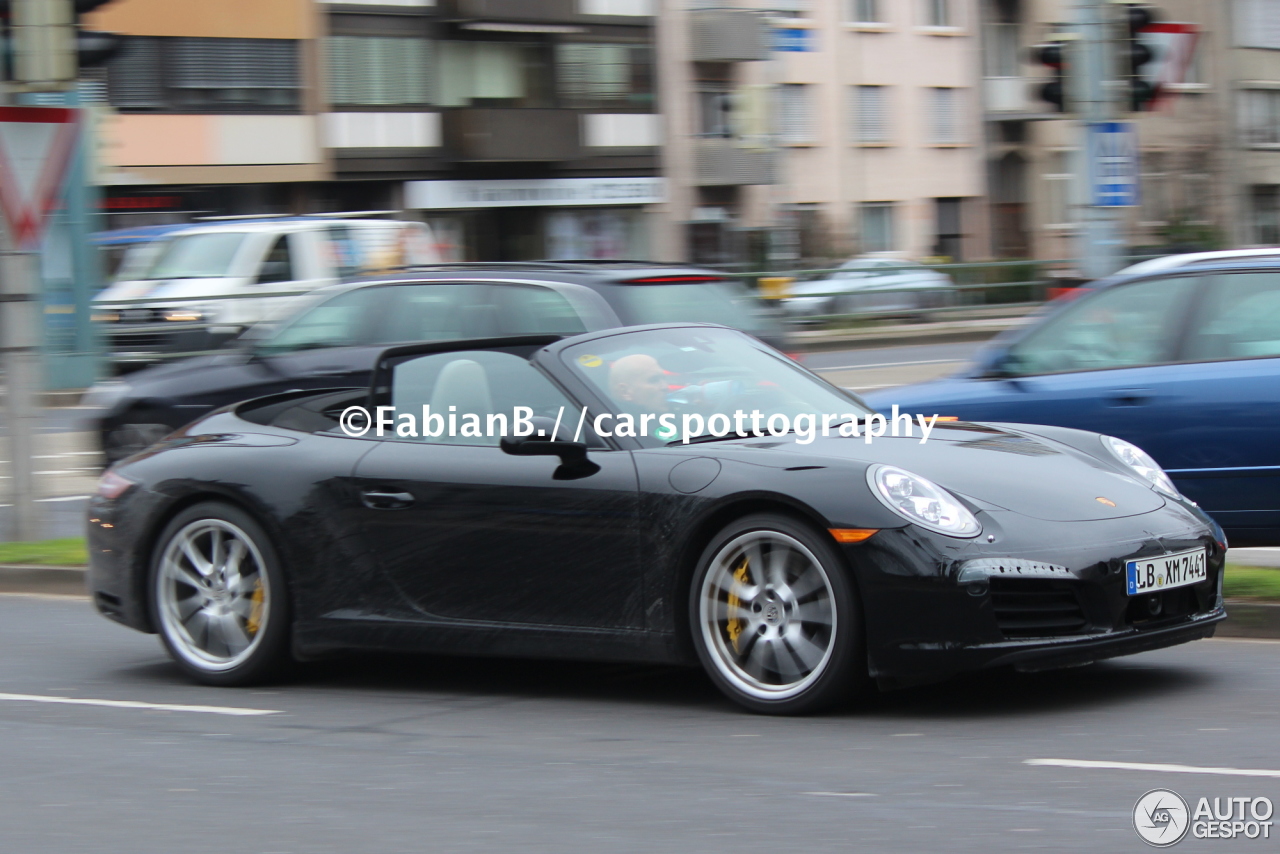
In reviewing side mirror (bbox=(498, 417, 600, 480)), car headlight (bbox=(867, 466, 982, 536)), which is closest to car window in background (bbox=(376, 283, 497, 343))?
side mirror (bbox=(498, 417, 600, 480))

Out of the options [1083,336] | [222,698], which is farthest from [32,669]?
[1083,336]

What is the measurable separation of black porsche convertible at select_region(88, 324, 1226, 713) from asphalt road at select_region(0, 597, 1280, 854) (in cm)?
24

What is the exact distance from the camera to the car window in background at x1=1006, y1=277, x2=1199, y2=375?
28.1ft

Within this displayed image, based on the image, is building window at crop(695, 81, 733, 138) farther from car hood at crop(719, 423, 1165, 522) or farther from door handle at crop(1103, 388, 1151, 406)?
car hood at crop(719, 423, 1165, 522)

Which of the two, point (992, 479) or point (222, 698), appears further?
point (222, 698)

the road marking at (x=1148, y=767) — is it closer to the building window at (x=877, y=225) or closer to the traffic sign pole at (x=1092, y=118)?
the traffic sign pole at (x=1092, y=118)

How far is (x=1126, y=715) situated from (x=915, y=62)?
1920 inches

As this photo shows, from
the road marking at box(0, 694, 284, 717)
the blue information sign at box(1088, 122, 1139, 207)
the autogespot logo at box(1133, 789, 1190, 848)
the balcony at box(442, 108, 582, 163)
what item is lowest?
the road marking at box(0, 694, 284, 717)

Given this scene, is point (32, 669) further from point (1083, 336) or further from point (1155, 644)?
point (1083, 336)

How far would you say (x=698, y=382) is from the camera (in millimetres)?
6441

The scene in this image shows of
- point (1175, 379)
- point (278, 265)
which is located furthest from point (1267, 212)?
point (1175, 379)

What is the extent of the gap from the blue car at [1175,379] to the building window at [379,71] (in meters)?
32.1

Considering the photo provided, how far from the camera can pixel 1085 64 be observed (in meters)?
13.7

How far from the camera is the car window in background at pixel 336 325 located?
11.5 m
